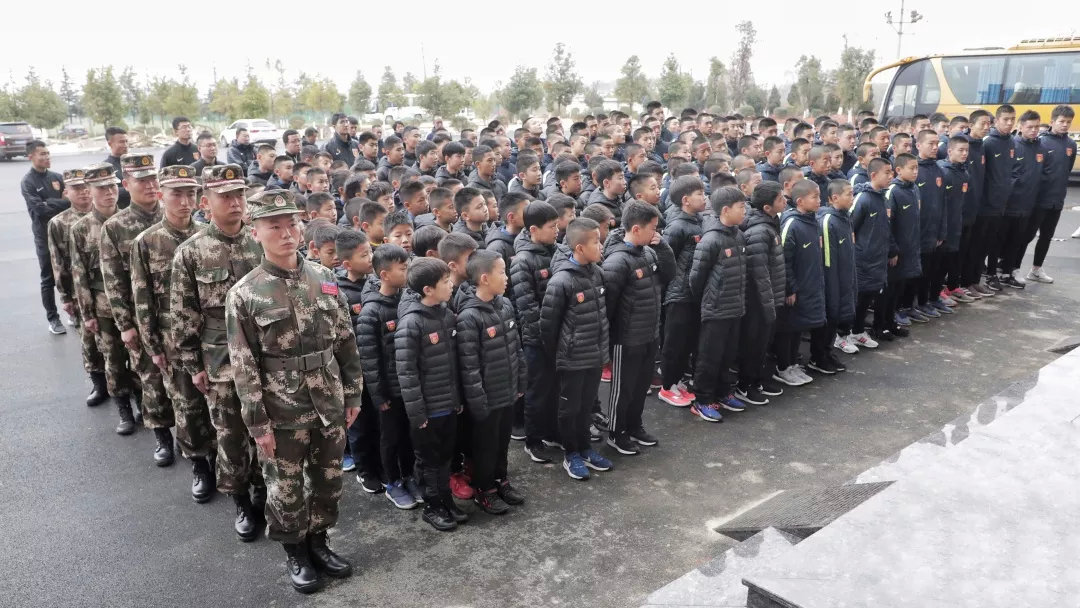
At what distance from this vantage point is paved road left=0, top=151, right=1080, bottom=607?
3480 mm

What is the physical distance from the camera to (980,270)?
8648 mm

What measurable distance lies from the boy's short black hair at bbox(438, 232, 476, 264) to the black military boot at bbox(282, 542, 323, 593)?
1702 millimetres

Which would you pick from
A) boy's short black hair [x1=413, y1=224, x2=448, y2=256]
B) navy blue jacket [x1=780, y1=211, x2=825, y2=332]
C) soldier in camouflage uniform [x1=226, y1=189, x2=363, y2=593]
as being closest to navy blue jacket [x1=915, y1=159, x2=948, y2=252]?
navy blue jacket [x1=780, y1=211, x2=825, y2=332]

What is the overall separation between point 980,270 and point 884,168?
3.20 m

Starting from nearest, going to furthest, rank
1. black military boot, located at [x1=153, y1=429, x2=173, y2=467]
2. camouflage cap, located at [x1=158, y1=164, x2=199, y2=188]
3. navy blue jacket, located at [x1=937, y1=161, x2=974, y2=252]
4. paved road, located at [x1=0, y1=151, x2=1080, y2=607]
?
paved road, located at [x1=0, y1=151, x2=1080, y2=607]
camouflage cap, located at [x1=158, y1=164, x2=199, y2=188]
black military boot, located at [x1=153, y1=429, x2=173, y2=467]
navy blue jacket, located at [x1=937, y1=161, x2=974, y2=252]

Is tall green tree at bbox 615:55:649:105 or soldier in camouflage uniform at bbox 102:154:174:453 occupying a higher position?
tall green tree at bbox 615:55:649:105

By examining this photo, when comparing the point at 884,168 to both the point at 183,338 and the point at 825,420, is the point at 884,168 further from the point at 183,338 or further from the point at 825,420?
the point at 183,338

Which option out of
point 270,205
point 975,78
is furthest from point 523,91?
point 270,205

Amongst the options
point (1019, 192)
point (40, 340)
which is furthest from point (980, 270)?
point (40, 340)

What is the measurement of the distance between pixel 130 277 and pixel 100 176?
1184 mm

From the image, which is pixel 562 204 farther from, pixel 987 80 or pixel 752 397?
pixel 987 80

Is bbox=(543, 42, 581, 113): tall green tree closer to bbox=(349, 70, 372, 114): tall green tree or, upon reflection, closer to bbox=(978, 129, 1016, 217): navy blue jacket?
bbox=(349, 70, 372, 114): tall green tree

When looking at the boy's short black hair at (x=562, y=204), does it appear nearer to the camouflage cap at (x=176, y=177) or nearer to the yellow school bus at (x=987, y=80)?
the camouflage cap at (x=176, y=177)

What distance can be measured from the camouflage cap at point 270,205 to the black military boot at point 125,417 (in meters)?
2.95
